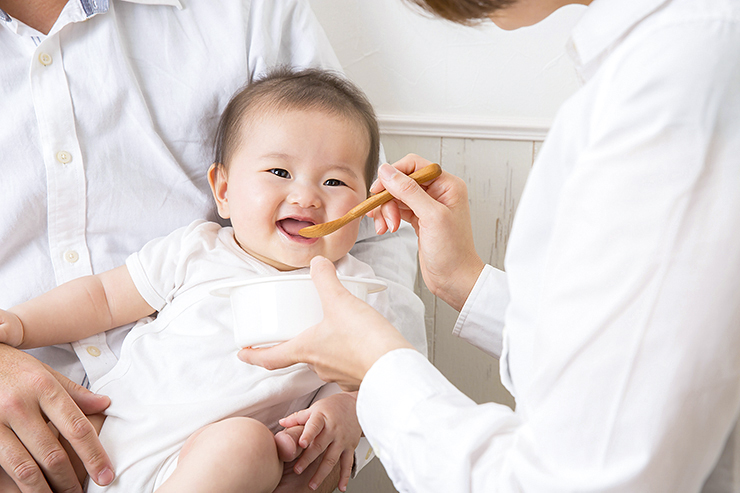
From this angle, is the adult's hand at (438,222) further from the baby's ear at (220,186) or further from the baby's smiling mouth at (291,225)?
the baby's ear at (220,186)

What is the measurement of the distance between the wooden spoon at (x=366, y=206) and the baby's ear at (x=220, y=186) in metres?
0.25

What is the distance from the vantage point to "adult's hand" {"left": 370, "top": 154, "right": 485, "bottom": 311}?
91 cm

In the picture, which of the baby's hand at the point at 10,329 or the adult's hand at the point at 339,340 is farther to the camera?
the baby's hand at the point at 10,329

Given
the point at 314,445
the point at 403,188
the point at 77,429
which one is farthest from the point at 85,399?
the point at 403,188

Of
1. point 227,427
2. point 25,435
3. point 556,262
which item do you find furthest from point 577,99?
point 25,435

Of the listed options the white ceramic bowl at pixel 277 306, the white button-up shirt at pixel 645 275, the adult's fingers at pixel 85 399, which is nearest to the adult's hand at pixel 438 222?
the white ceramic bowl at pixel 277 306

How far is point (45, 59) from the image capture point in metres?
1.03

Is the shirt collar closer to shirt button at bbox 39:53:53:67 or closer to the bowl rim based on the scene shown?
the bowl rim

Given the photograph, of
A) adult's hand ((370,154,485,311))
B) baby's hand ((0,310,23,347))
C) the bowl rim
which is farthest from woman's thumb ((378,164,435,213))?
baby's hand ((0,310,23,347))

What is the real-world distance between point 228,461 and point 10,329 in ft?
1.46

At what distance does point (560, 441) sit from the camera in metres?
0.47

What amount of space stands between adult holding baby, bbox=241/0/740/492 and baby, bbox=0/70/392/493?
408mm

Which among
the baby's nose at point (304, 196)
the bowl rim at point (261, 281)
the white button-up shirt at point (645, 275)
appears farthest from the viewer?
the baby's nose at point (304, 196)

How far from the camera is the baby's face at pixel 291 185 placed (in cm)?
103
